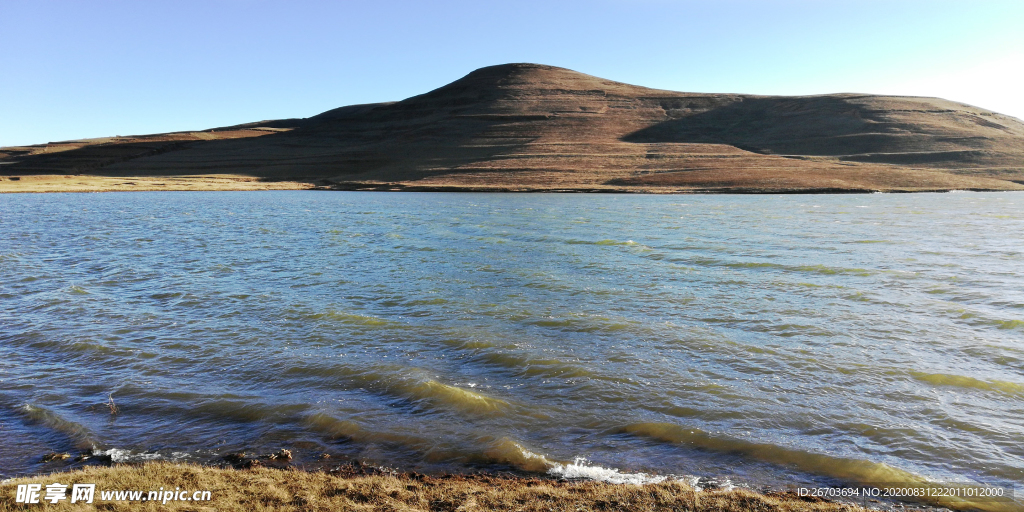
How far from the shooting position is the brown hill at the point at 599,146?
92812 millimetres

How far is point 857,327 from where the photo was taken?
544 inches

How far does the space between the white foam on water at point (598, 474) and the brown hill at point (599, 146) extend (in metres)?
80.9

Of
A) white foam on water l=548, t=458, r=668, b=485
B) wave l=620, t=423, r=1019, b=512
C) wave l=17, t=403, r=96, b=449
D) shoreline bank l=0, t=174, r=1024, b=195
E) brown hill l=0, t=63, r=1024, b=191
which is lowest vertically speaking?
wave l=620, t=423, r=1019, b=512

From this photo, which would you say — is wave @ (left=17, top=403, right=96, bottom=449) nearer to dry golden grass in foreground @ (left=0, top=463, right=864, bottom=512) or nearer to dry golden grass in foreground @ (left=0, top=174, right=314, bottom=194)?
dry golden grass in foreground @ (left=0, top=463, right=864, bottom=512)

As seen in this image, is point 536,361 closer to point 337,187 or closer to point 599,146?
point 337,187

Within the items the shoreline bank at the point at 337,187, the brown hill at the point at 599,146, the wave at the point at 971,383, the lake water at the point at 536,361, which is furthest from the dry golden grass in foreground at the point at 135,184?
the wave at the point at 971,383

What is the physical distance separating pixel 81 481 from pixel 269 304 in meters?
10.1

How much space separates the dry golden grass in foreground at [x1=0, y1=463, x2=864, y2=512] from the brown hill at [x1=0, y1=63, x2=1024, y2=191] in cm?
8163

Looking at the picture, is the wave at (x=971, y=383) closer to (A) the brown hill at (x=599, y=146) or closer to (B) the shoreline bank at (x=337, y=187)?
(B) the shoreline bank at (x=337, y=187)

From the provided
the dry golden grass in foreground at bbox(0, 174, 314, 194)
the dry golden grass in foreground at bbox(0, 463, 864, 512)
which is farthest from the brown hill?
the dry golden grass in foreground at bbox(0, 463, 864, 512)

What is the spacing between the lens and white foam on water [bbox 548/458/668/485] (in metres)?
6.96

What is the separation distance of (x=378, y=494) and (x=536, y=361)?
5546 mm

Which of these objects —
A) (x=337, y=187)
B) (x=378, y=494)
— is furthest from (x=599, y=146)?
(x=378, y=494)

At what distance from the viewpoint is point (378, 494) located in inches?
246
